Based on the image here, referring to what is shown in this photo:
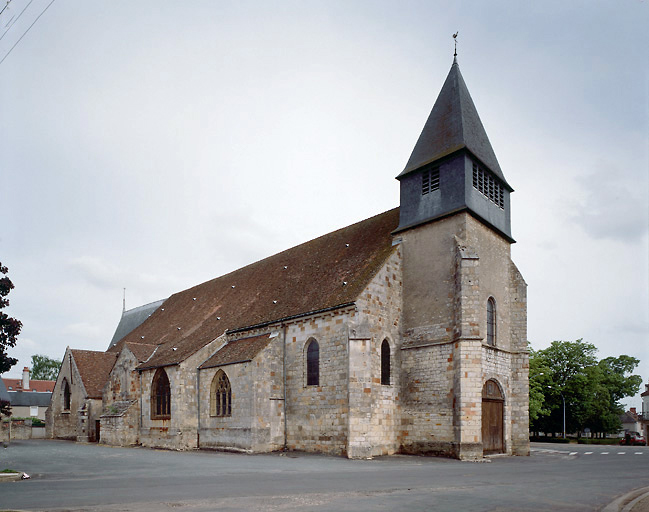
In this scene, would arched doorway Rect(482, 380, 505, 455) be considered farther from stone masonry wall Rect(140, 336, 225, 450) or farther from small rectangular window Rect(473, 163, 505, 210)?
stone masonry wall Rect(140, 336, 225, 450)

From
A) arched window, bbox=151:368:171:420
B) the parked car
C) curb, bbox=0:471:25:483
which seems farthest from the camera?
the parked car

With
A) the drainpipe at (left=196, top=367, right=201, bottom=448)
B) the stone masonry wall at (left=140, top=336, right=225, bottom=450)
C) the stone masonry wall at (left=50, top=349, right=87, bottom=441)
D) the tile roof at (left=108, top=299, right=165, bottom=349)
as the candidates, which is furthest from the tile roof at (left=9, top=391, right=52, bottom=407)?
the drainpipe at (left=196, top=367, right=201, bottom=448)

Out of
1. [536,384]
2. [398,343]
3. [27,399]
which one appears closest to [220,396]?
[398,343]

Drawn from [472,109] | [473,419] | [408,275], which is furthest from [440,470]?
[472,109]

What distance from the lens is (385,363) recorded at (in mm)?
25125

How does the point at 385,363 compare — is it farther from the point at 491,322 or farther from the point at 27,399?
the point at 27,399

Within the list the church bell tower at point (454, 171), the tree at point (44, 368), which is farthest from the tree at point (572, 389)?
the tree at point (44, 368)

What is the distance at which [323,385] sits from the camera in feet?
82.3

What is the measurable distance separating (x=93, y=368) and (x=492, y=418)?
2797cm

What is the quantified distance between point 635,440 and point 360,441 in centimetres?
3788

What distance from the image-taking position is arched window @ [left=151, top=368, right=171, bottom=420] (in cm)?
3081

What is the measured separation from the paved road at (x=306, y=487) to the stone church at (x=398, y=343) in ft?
15.2

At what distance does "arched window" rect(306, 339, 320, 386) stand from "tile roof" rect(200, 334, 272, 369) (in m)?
2.22

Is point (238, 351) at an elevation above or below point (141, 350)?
above
